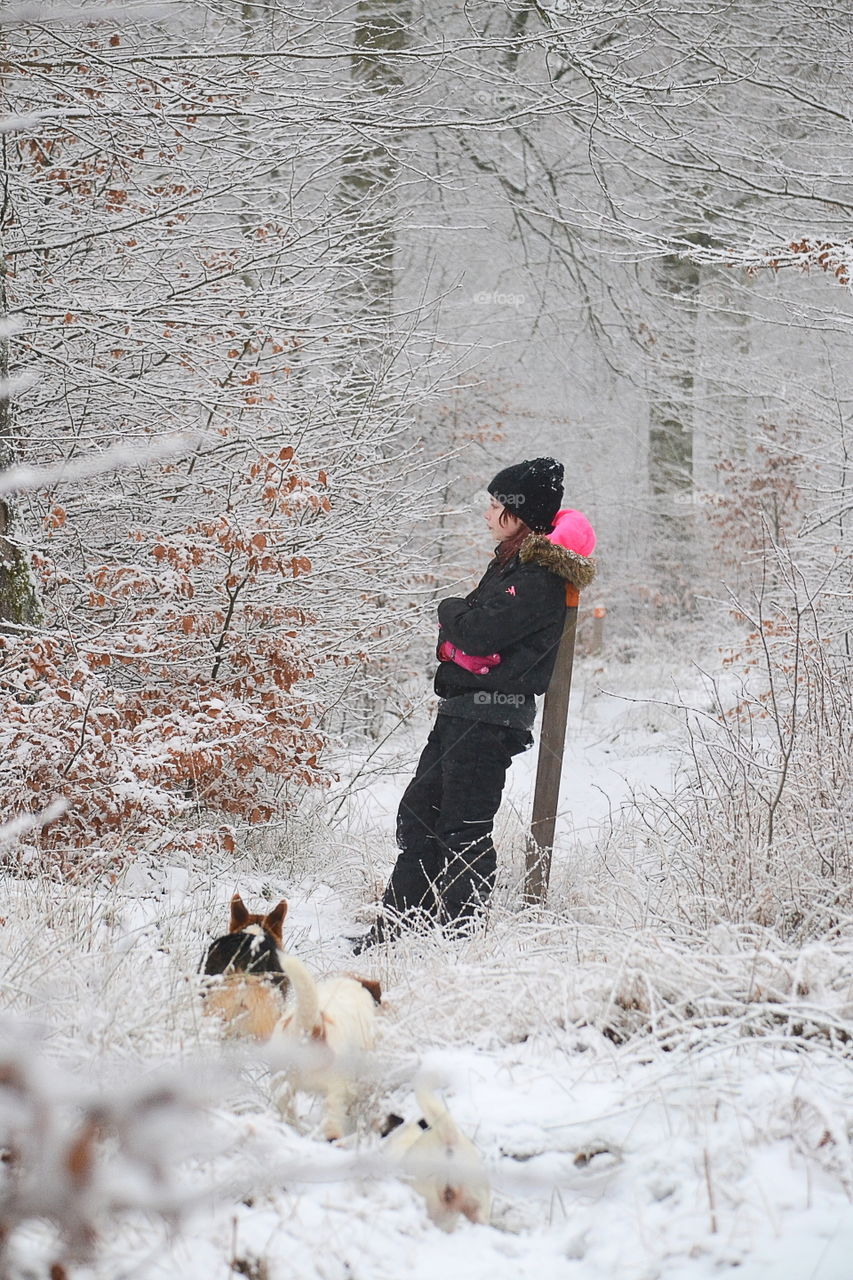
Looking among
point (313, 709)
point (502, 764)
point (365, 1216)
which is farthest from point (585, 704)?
point (365, 1216)

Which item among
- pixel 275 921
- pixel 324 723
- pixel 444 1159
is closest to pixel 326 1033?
pixel 444 1159

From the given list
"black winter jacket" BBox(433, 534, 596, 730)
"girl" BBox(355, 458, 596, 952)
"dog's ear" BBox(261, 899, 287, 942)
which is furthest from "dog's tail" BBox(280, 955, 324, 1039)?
"black winter jacket" BBox(433, 534, 596, 730)

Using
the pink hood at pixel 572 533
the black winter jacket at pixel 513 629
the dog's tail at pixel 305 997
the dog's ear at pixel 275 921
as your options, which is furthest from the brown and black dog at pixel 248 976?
the pink hood at pixel 572 533

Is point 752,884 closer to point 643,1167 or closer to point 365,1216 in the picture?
point 643,1167

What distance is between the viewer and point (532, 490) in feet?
12.5

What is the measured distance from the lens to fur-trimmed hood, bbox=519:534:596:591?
12.0ft

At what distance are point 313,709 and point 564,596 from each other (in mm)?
2294

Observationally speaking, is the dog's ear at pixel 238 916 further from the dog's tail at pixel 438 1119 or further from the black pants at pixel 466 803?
the black pants at pixel 466 803

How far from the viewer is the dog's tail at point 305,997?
2066mm

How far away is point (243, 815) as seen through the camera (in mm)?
5176

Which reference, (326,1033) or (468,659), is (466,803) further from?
(326,1033)

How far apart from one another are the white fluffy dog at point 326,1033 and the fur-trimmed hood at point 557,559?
1.79m

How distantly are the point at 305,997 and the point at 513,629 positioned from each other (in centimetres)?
181

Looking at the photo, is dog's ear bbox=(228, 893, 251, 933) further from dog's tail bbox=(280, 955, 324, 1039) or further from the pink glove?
the pink glove
